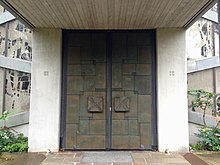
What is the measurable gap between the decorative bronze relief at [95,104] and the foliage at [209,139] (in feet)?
7.32

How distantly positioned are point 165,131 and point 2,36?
444 centimetres

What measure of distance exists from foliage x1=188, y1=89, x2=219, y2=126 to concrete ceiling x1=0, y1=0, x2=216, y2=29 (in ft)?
5.35

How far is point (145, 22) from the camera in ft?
15.9

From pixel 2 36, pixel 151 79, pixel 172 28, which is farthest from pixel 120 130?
pixel 2 36

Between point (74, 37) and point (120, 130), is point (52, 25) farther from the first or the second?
point (120, 130)

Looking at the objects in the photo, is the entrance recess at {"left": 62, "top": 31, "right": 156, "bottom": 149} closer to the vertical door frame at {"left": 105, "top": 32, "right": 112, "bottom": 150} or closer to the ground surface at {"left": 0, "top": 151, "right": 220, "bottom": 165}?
the vertical door frame at {"left": 105, "top": 32, "right": 112, "bottom": 150}

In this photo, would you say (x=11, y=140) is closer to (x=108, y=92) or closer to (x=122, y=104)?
(x=108, y=92)

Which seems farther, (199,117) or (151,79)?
(199,117)

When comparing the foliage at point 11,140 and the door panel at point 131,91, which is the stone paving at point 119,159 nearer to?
the door panel at point 131,91

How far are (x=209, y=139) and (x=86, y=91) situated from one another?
2.79 metres

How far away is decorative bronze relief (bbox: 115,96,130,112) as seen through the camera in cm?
514

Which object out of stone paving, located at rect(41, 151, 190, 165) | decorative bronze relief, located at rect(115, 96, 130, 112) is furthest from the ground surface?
decorative bronze relief, located at rect(115, 96, 130, 112)

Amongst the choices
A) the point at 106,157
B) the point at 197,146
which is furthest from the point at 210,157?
the point at 106,157

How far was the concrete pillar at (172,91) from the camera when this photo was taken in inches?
200
